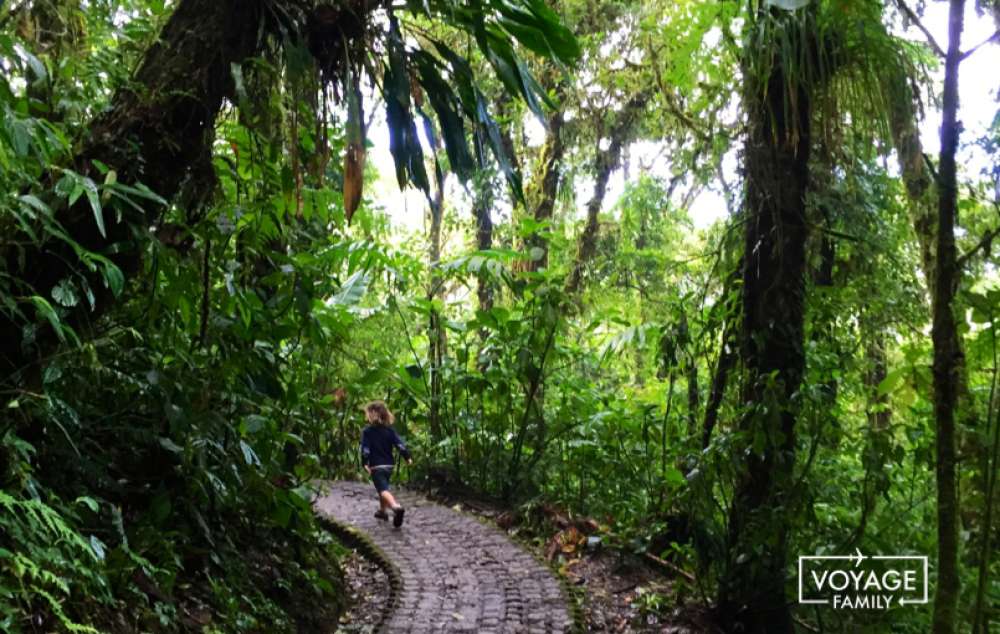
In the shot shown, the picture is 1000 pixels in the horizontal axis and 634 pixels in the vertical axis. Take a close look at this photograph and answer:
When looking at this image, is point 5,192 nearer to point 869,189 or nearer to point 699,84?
point 699,84

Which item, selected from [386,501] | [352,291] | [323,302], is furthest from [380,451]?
[323,302]

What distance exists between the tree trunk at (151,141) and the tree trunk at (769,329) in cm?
286

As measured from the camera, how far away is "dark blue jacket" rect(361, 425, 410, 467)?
7.30m

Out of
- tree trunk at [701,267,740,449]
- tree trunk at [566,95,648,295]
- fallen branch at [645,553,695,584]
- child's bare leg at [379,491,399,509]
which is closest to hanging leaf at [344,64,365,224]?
tree trunk at [701,267,740,449]

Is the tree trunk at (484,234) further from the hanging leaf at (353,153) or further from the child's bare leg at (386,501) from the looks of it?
the hanging leaf at (353,153)

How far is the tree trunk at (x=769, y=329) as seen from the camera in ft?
14.4

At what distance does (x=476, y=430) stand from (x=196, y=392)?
4795 mm

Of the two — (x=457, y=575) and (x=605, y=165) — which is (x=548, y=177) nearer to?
(x=605, y=165)

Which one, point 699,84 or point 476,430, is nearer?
point 699,84

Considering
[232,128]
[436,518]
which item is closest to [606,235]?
[436,518]

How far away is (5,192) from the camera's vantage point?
8.29 feet

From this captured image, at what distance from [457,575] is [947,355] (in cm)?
361

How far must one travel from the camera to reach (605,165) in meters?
11.2

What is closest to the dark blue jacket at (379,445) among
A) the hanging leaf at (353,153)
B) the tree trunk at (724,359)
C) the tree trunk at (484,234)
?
the tree trunk at (724,359)
